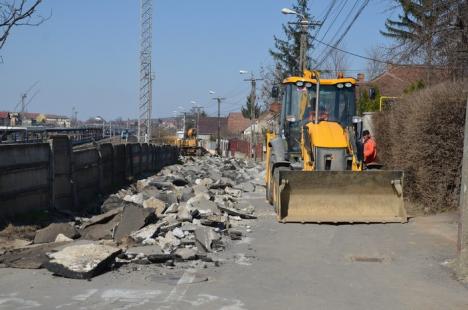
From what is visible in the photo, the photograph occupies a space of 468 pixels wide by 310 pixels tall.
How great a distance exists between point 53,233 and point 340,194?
597 centimetres

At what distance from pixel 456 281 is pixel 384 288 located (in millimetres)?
1125

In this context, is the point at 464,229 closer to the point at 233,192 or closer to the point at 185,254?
the point at 185,254

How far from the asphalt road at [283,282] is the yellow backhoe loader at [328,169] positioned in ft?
5.65

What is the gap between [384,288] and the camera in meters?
7.98

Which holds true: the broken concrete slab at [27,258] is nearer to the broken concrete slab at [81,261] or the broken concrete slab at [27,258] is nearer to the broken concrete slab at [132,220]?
the broken concrete slab at [81,261]

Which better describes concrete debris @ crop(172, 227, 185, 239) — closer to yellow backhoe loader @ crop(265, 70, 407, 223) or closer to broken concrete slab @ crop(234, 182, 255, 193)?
yellow backhoe loader @ crop(265, 70, 407, 223)

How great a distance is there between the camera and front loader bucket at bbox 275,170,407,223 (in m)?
13.2

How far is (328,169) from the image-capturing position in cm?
1402

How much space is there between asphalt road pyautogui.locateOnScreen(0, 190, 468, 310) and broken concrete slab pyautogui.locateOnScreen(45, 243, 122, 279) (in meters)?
0.13

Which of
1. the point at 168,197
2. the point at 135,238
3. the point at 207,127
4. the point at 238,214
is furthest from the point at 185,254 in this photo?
the point at 207,127

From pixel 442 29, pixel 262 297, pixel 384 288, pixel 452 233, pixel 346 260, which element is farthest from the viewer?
pixel 442 29

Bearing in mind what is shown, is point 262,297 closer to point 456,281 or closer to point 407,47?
point 456,281

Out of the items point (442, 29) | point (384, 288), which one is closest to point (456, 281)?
point (384, 288)

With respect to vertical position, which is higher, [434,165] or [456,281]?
[434,165]
